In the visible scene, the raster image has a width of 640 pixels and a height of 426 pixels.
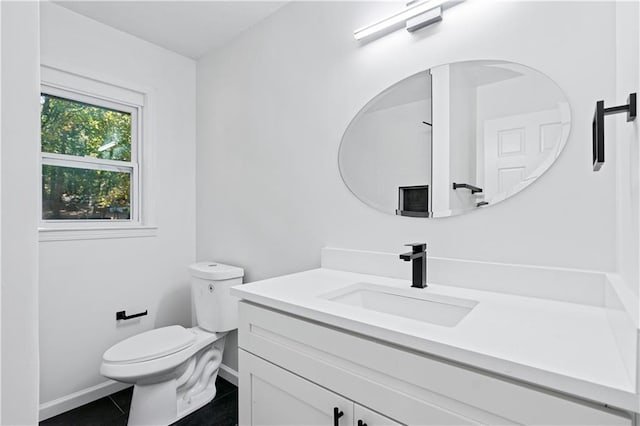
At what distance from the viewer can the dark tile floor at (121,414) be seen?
192cm

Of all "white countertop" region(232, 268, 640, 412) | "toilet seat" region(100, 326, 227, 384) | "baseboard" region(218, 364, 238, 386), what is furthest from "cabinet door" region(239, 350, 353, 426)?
"baseboard" region(218, 364, 238, 386)

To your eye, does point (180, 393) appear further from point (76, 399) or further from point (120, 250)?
point (120, 250)

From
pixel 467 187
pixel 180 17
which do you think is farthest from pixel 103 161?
A: pixel 467 187

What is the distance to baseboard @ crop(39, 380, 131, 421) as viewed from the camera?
1.95 m

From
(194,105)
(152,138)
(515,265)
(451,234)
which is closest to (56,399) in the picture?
(152,138)

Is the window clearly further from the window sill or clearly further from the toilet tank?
the toilet tank

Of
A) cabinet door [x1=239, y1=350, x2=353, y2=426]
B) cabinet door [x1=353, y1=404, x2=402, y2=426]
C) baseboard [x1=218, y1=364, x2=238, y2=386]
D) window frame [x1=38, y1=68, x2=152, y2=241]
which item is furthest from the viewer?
baseboard [x1=218, y1=364, x2=238, y2=386]

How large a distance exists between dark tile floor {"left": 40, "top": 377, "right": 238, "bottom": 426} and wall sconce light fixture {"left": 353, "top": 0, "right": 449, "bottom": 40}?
7.25 ft

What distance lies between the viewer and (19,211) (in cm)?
33

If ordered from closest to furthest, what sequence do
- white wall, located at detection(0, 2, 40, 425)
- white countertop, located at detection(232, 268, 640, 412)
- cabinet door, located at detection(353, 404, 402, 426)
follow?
white wall, located at detection(0, 2, 40, 425) → white countertop, located at detection(232, 268, 640, 412) → cabinet door, located at detection(353, 404, 402, 426)

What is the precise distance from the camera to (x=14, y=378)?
12.8 inches

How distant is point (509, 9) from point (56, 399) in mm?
3017

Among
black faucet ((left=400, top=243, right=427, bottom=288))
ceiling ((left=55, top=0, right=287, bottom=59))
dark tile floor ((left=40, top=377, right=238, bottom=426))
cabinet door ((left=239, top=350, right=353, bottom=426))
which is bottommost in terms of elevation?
dark tile floor ((left=40, top=377, right=238, bottom=426))

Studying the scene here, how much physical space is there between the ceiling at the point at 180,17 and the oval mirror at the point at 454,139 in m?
1.07
